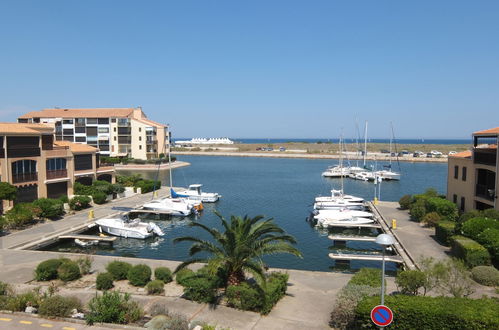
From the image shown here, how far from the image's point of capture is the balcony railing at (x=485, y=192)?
97.2 feet

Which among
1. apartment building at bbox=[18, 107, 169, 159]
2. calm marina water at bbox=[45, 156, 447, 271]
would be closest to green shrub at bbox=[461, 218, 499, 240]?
calm marina water at bbox=[45, 156, 447, 271]

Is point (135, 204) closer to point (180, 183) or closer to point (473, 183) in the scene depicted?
point (180, 183)

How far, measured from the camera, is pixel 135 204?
4450 cm

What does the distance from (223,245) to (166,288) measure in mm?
4041

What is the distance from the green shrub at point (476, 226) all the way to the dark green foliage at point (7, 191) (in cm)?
3337

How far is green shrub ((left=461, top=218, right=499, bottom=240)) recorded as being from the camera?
2427 cm

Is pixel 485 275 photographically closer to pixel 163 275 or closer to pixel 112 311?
pixel 163 275

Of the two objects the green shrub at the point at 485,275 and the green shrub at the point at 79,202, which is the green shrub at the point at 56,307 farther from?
the green shrub at the point at 79,202

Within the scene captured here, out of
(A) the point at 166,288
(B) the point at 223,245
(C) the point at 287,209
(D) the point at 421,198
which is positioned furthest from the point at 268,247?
(C) the point at 287,209

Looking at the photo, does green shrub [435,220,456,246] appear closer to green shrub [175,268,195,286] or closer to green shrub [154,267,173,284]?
green shrub [175,268,195,286]

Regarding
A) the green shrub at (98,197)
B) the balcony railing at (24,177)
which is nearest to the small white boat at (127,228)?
the green shrub at (98,197)

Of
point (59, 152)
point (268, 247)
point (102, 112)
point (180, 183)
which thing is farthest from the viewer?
point (102, 112)

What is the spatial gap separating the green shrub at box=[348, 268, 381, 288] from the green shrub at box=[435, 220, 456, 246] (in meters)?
12.6

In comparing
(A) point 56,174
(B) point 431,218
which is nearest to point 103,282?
(B) point 431,218
